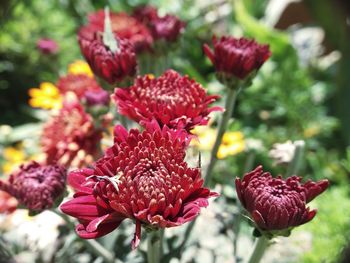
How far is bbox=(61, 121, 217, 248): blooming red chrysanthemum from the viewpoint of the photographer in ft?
1.27

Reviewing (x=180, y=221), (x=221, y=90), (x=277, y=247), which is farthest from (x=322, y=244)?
(x=221, y=90)

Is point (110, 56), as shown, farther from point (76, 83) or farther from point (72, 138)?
point (76, 83)

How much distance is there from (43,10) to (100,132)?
38.6 inches

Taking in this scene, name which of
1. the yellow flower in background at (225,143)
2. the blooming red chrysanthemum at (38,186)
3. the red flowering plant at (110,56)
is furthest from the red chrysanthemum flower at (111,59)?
the yellow flower in background at (225,143)

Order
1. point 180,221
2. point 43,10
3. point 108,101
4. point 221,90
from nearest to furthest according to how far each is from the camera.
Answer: point 180,221
point 108,101
point 221,90
point 43,10

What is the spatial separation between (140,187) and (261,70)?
1039mm

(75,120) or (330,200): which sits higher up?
(75,120)

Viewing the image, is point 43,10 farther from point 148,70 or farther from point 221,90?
point 148,70

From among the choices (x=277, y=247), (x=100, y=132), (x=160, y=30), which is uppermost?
(x=160, y=30)

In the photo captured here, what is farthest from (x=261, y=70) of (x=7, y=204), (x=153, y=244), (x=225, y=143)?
(x=153, y=244)

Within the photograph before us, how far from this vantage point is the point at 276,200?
0.41 m

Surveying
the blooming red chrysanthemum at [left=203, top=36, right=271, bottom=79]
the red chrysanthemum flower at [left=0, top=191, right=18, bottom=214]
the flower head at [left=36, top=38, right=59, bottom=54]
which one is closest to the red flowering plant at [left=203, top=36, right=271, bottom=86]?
the blooming red chrysanthemum at [left=203, top=36, right=271, bottom=79]

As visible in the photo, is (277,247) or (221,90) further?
(221,90)

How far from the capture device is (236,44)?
22.3 inches
